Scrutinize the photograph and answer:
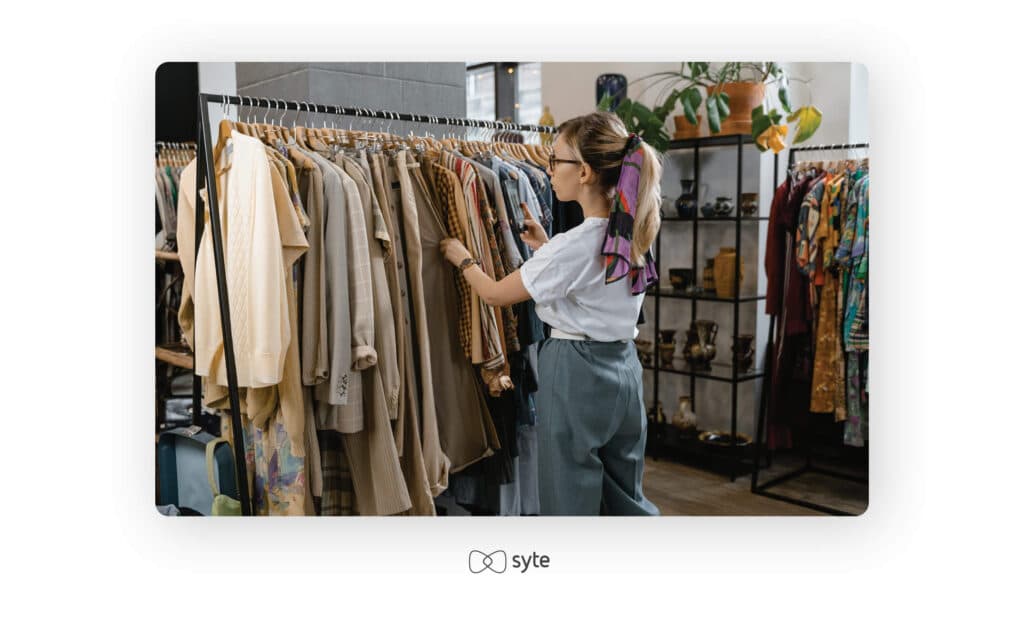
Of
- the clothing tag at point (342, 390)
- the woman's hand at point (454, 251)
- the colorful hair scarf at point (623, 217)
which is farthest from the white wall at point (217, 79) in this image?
the colorful hair scarf at point (623, 217)

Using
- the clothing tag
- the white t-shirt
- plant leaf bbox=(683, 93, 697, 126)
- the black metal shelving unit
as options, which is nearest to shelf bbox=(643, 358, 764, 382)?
the black metal shelving unit

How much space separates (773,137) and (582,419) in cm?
154

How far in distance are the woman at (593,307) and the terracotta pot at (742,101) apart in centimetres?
133

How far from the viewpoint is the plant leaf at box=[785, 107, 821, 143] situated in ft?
7.32

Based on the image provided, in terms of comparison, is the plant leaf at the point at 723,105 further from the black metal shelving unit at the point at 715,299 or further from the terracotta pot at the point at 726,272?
the terracotta pot at the point at 726,272

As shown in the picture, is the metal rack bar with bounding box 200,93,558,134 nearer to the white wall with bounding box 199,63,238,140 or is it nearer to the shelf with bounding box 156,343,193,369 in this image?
the white wall with bounding box 199,63,238,140

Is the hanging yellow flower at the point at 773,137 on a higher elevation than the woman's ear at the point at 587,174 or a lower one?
higher

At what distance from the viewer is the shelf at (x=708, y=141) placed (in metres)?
3.21

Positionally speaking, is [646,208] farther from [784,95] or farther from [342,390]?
[784,95]

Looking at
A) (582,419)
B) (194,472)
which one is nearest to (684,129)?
(582,419)

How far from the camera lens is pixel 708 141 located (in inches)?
132

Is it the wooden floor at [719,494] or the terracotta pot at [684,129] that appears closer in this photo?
the wooden floor at [719,494]
